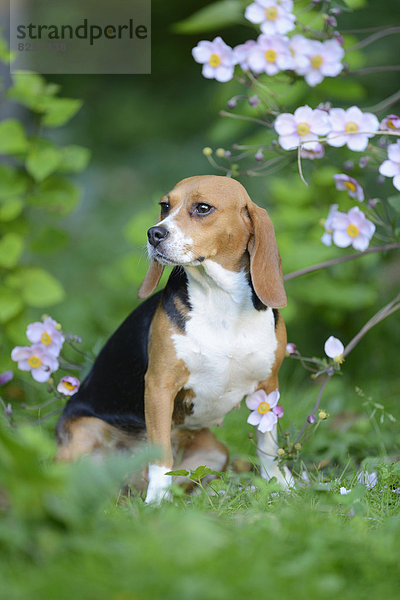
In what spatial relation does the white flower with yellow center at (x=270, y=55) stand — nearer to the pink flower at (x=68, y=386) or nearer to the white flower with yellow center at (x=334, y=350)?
the white flower with yellow center at (x=334, y=350)

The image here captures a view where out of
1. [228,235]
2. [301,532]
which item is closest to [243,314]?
[228,235]

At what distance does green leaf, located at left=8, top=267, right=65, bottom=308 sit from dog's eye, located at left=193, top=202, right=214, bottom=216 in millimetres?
1462

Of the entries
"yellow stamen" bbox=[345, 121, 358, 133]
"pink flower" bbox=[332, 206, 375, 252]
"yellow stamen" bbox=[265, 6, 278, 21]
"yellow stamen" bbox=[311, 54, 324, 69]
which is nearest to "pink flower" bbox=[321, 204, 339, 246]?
"pink flower" bbox=[332, 206, 375, 252]

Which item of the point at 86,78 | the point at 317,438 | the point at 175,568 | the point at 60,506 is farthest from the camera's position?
the point at 86,78

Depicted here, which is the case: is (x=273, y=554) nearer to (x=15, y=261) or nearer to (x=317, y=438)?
(x=317, y=438)

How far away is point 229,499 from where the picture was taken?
287cm

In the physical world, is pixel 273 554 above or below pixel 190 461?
above

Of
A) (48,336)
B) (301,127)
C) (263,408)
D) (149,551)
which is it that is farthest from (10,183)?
(149,551)

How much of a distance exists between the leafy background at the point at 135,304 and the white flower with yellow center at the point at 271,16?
0.67 m

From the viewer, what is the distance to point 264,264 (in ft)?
9.61

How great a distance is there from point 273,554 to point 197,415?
1310 millimetres

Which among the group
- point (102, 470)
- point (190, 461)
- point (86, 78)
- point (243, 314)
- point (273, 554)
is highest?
point (102, 470)

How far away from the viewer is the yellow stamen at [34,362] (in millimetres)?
3514

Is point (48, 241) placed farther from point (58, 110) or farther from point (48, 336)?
point (48, 336)
